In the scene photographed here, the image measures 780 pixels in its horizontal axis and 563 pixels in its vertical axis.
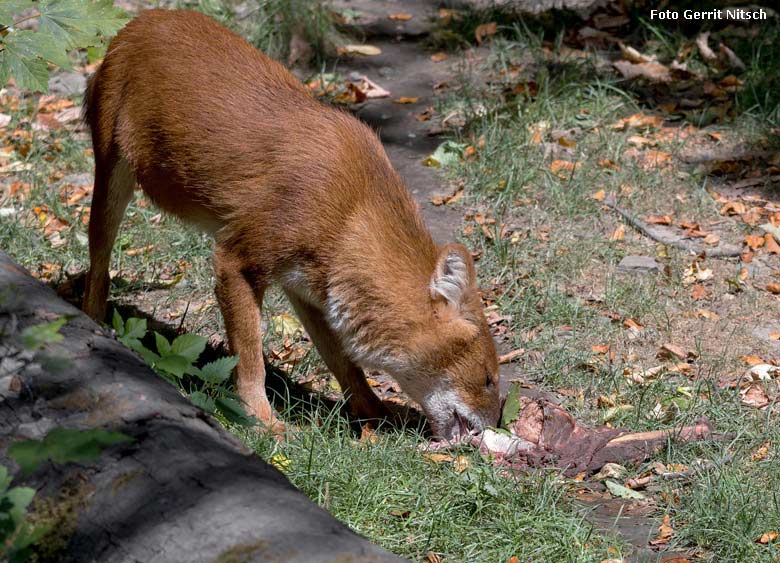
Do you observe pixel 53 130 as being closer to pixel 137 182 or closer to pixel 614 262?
pixel 137 182

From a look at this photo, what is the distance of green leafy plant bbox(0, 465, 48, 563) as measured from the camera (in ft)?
7.96

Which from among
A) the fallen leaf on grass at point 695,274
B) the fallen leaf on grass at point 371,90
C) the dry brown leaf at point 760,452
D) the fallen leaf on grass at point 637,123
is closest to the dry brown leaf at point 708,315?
the fallen leaf on grass at point 695,274

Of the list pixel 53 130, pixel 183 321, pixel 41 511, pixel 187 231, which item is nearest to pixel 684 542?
pixel 41 511

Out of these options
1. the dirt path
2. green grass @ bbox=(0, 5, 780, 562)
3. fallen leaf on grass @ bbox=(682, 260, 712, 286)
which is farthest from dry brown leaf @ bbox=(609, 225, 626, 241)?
the dirt path

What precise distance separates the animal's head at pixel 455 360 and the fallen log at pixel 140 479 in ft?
6.87

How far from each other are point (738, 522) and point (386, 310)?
1934 mm

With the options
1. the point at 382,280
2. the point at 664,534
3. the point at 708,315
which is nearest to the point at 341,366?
the point at 382,280

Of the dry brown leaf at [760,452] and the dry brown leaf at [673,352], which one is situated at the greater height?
the dry brown leaf at [760,452]

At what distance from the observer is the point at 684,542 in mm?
4141

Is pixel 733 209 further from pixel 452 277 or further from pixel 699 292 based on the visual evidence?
pixel 452 277

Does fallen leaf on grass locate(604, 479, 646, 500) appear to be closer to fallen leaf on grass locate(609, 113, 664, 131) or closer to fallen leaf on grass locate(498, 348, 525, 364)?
fallen leaf on grass locate(498, 348, 525, 364)

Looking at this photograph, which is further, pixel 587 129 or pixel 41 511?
pixel 587 129

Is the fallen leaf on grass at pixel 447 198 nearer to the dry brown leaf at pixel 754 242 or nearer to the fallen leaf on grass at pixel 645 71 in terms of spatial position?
the dry brown leaf at pixel 754 242

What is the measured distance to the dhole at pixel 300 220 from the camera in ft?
16.6
